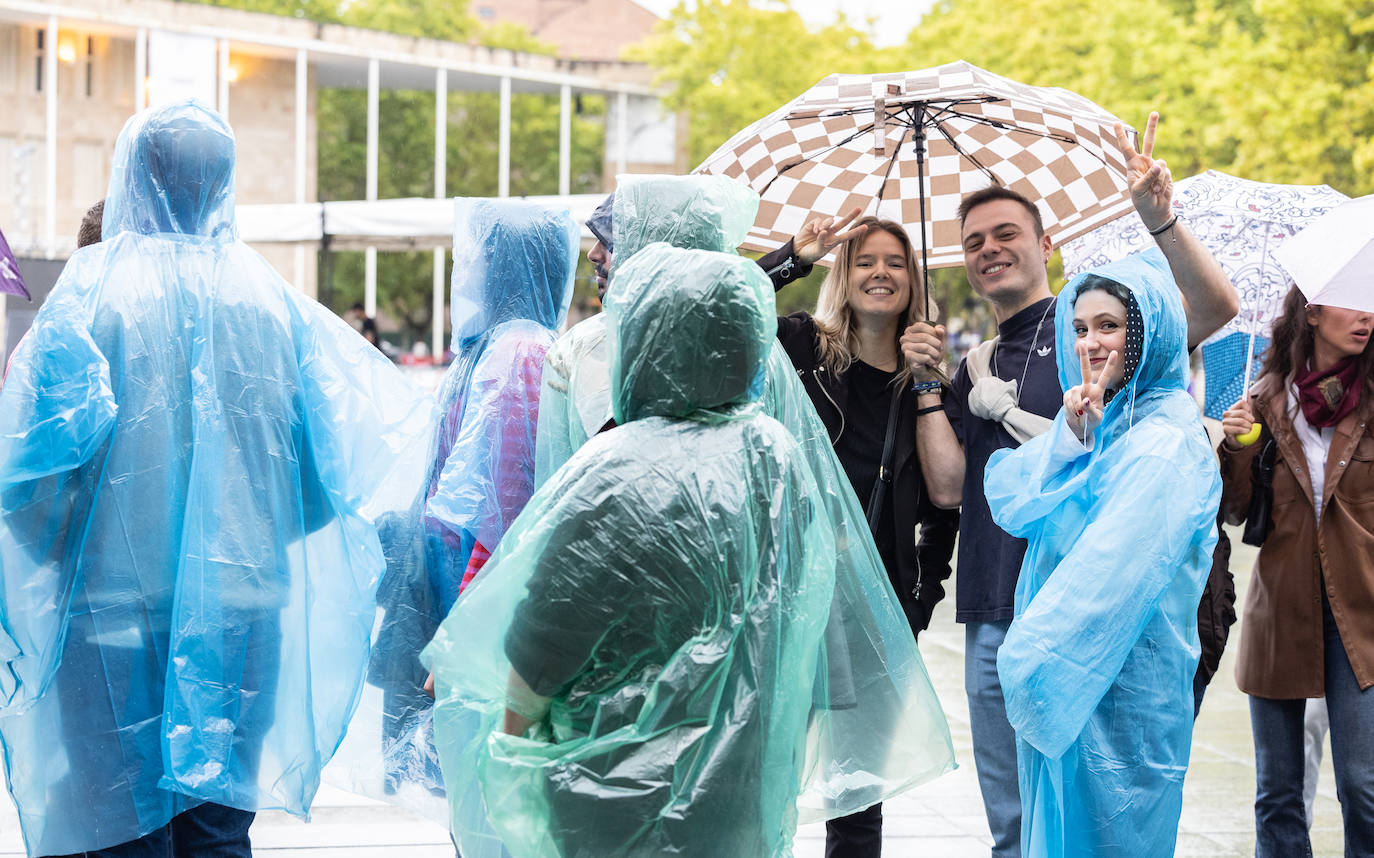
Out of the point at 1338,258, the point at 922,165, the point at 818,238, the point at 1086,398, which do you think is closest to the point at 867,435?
the point at 818,238

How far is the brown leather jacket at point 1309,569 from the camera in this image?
3709 mm

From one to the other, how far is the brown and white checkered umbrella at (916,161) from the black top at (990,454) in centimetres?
48

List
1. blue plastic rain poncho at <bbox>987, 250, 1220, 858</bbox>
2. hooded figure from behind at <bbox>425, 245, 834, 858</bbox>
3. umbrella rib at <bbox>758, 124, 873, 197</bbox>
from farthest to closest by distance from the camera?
umbrella rib at <bbox>758, 124, 873, 197</bbox> < blue plastic rain poncho at <bbox>987, 250, 1220, 858</bbox> < hooded figure from behind at <bbox>425, 245, 834, 858</bbox>

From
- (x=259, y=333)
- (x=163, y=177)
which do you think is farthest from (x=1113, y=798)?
(x=163, y=177)

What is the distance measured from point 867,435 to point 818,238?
0.53 meters

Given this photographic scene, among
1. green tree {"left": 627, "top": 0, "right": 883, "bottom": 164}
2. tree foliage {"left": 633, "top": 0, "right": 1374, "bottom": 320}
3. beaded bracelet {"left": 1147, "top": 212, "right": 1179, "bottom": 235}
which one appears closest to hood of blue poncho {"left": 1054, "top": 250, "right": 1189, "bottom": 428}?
beaded bracelet {"left": 1147, "top": 212, "right": 1179, "bottom": 235}

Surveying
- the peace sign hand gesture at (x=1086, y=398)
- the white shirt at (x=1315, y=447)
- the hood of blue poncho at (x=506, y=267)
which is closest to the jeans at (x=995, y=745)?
the peace sign hand gesture at (x=1086, y=398)

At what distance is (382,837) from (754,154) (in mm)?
2519

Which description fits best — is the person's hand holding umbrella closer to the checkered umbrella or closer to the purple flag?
the checkered umbrella

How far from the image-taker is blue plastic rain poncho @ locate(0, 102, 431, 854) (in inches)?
110

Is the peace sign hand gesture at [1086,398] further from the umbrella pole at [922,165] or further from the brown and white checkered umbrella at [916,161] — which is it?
the brown and white checkered umbrella at [916,161]

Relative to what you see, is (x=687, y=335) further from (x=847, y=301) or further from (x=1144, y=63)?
(x=1144, y=63)

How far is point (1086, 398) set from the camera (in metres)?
3.09

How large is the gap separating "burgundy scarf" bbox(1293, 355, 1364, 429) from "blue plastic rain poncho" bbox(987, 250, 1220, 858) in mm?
932
